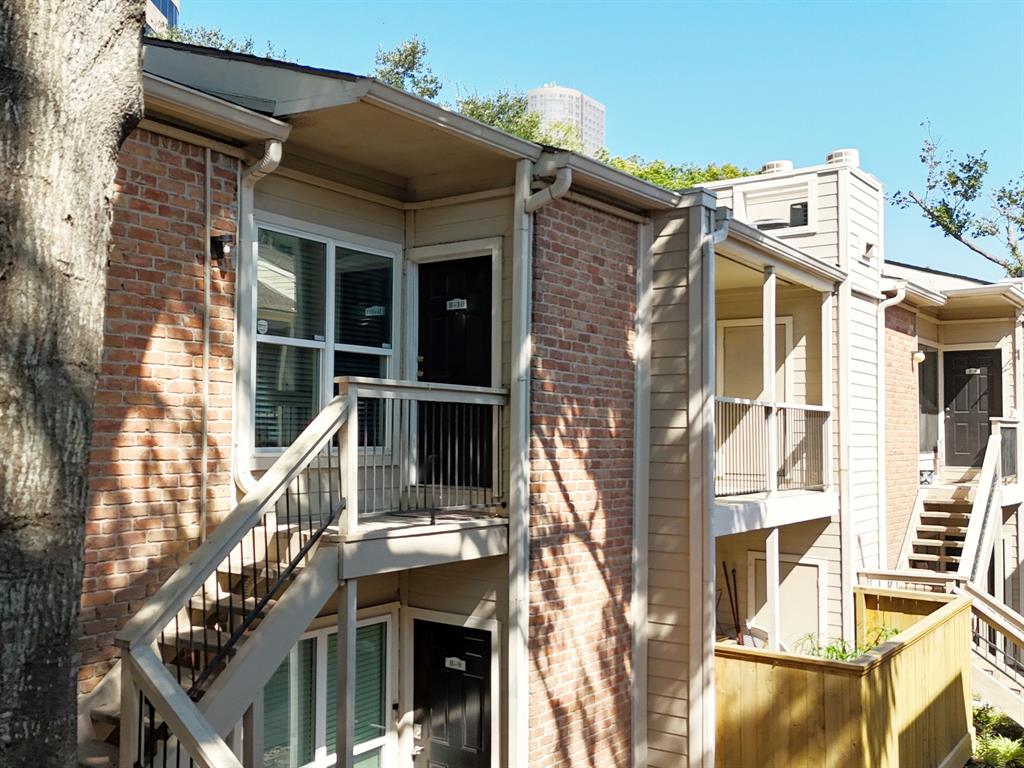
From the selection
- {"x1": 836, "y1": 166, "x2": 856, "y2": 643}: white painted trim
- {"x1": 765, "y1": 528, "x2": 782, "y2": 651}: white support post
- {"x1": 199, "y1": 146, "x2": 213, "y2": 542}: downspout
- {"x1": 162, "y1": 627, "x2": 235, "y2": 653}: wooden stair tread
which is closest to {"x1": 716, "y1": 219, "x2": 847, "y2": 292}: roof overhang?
{"x1": 836, "y1": 166, "x2": 856, "y2": 643}: white painted trim

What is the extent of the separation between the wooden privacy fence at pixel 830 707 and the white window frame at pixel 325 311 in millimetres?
4356

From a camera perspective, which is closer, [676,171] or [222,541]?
[222,541]

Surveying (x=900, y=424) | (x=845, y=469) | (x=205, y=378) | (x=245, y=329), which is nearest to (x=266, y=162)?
(x=245, y=329)

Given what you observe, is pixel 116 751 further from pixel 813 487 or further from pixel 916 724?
pixel 813 487

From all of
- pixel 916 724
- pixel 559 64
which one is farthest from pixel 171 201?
pixel 559 64

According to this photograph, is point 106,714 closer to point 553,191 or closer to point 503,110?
point 553,191

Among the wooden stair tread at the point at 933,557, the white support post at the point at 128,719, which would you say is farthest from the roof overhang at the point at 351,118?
the wooden stair tread at the point at 933,557

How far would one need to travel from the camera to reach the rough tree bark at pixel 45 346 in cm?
268

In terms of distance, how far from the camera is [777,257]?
10672 mm

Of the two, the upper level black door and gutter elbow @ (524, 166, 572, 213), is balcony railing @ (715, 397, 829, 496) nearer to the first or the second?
the upper level black door

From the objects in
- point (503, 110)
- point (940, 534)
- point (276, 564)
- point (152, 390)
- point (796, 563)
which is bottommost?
point (796, 563)

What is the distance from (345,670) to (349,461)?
1.32 meters

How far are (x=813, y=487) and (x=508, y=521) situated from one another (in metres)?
5.99

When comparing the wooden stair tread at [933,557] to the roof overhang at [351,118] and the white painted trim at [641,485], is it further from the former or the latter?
the roof overhang at [351,118]
